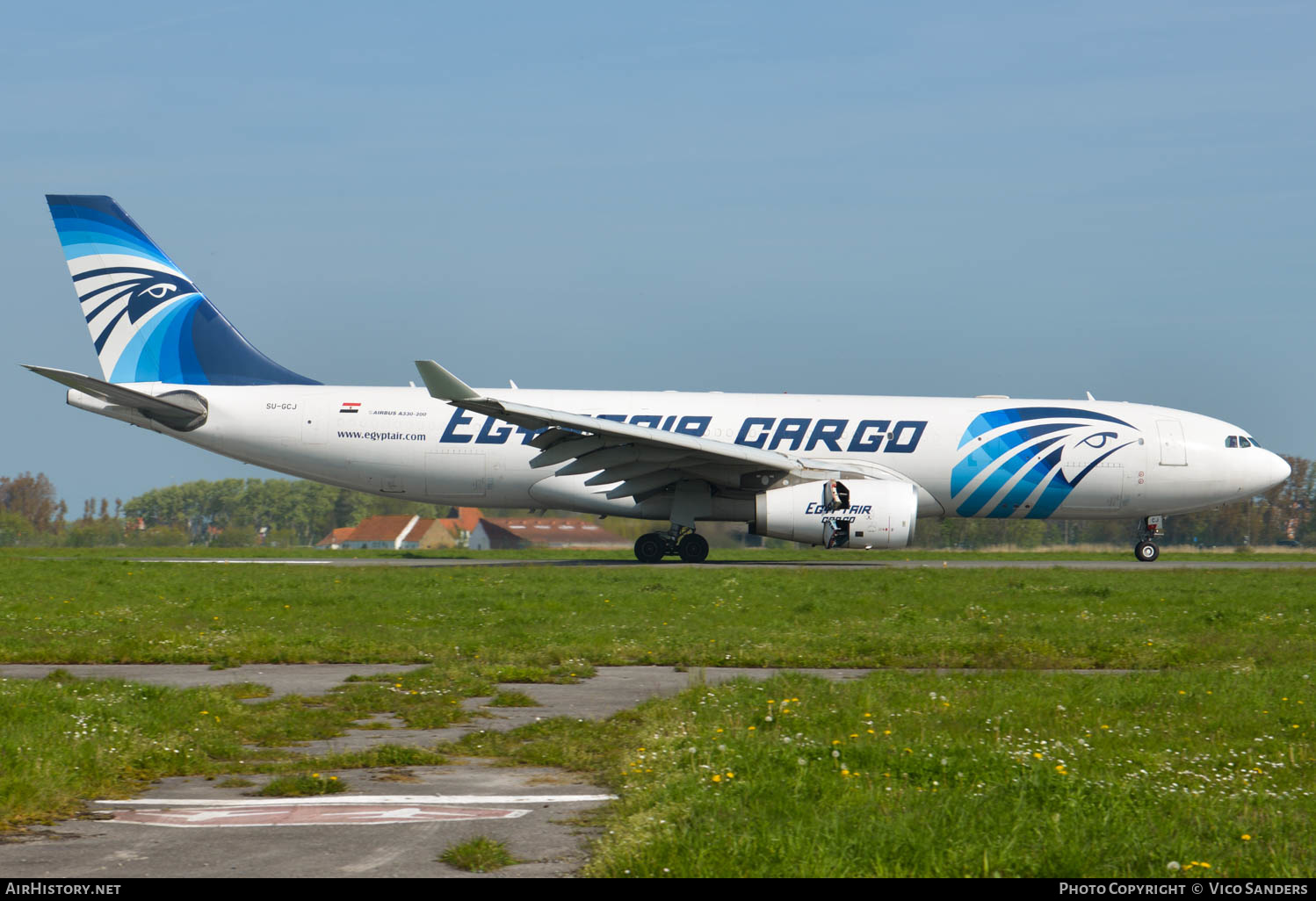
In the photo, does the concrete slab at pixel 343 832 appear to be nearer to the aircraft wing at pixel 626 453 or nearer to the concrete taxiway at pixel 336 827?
the concrete taxiway at pixel 336 827

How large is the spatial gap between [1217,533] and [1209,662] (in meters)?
39.9

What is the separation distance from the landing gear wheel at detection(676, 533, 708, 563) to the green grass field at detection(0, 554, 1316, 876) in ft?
25.2

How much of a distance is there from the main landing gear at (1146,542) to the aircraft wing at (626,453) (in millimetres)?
9095

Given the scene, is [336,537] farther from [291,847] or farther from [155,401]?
[291,847]

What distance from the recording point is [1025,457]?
84.1ft

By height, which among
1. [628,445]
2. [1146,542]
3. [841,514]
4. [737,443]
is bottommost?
[1146,542]

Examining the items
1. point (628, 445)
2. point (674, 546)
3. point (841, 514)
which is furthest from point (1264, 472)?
point (628, 445)

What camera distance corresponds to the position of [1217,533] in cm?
4759

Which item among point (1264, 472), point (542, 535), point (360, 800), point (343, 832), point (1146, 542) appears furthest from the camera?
point (542, 535)

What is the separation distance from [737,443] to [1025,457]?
20.8ft

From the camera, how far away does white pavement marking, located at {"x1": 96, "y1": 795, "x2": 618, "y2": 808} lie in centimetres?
598

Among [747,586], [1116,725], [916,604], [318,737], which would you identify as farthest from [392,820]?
[747,586]

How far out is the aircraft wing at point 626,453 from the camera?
71.6ft

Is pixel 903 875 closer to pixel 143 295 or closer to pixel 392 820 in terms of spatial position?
pixel 392 820
